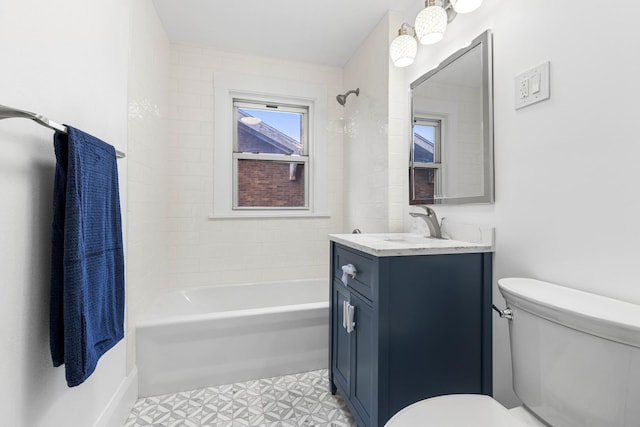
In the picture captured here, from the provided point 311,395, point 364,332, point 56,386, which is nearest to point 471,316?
point 364,332

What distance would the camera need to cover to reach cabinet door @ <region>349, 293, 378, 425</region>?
1166 millimetres

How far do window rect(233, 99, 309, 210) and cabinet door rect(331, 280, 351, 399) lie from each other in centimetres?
133

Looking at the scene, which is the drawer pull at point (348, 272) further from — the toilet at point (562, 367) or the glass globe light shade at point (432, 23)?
the glass globe light shade at point (432, 23)

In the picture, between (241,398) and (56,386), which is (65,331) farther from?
(241,398)

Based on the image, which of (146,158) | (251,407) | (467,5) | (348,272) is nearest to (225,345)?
(251,407)

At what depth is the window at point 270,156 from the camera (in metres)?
2.65

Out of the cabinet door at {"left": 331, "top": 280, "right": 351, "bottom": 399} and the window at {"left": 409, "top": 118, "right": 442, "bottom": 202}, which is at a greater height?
the window at {"left": 409, "top": 118, "right": 442, "bottom": 202}

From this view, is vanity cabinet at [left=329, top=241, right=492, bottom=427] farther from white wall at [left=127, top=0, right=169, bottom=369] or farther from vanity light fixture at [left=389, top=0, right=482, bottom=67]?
white wall at [left=127, top=0, right=169, bottom=369]

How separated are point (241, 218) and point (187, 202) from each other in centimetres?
44

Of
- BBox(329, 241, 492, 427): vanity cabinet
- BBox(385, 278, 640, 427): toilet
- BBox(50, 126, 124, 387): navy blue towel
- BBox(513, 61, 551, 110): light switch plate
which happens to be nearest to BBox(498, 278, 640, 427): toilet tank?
BBox(385, 278, 640, 427): toilet

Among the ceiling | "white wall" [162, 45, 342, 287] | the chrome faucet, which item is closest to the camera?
the chrome faucet

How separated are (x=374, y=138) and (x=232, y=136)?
3.99 ft

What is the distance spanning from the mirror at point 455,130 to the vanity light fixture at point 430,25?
143 millimetres

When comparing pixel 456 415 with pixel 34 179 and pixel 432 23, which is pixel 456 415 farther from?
pixel 432 23
